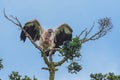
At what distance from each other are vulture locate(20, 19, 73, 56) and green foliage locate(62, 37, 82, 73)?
19.0 feet

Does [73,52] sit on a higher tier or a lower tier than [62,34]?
lower

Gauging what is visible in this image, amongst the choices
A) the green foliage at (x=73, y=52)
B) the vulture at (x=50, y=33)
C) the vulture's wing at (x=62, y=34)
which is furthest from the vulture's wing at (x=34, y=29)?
the green foliage at (x=73, y=52)

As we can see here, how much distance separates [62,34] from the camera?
34875 mm

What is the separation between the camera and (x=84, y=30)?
29.0 m

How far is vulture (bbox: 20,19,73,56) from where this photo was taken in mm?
34013

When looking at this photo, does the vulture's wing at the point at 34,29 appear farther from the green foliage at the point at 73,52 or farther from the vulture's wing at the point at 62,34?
the green foliage at the point at 73,52

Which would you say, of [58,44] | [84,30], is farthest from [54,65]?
[58,44]

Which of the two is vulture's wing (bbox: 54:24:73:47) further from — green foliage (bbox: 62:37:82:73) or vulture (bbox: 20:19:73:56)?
green foliage (bbox: 62:37:82:73)

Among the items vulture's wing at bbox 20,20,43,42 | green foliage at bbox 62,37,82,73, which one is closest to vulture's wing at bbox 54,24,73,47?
Result: vulture's wing at bbox 20,20,43,42

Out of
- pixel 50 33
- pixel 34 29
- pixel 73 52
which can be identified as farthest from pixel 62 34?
A: pixel 73 52

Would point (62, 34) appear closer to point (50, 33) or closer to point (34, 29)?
point (50, 33)

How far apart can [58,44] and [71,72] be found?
6547 millimetres

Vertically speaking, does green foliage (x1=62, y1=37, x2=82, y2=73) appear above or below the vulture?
below

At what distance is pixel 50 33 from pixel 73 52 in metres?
7.04
